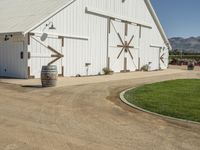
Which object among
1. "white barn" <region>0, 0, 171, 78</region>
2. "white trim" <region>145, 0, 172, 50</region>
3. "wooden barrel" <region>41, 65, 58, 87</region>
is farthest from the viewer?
"white trim" <region>145, 0, 172, 50</region>

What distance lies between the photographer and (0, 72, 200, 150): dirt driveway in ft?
20.6

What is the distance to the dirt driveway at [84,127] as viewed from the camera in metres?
6.28

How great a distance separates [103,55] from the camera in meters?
24.1

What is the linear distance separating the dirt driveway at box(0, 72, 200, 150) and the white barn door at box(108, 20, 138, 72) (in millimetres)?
13867

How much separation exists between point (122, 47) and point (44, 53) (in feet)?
30.7

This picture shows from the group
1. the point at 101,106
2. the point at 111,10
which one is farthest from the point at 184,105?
the point at 111,10

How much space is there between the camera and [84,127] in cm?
754

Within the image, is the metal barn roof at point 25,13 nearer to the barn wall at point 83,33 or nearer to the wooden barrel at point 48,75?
the barn wall at point 83,33

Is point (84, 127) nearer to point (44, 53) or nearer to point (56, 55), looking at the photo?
point (44, 53)

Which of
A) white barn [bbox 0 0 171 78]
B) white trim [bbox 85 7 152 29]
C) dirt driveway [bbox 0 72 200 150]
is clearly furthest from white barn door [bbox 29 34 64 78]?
dirt driveway [bbox 0 72 200 150]

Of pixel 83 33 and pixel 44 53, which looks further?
pixel 83 33

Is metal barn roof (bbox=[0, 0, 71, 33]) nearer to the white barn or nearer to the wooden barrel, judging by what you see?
the white barn

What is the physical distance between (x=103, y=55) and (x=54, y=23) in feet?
19.6

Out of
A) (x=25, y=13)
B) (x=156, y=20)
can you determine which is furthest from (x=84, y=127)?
(x=156, y=20)
